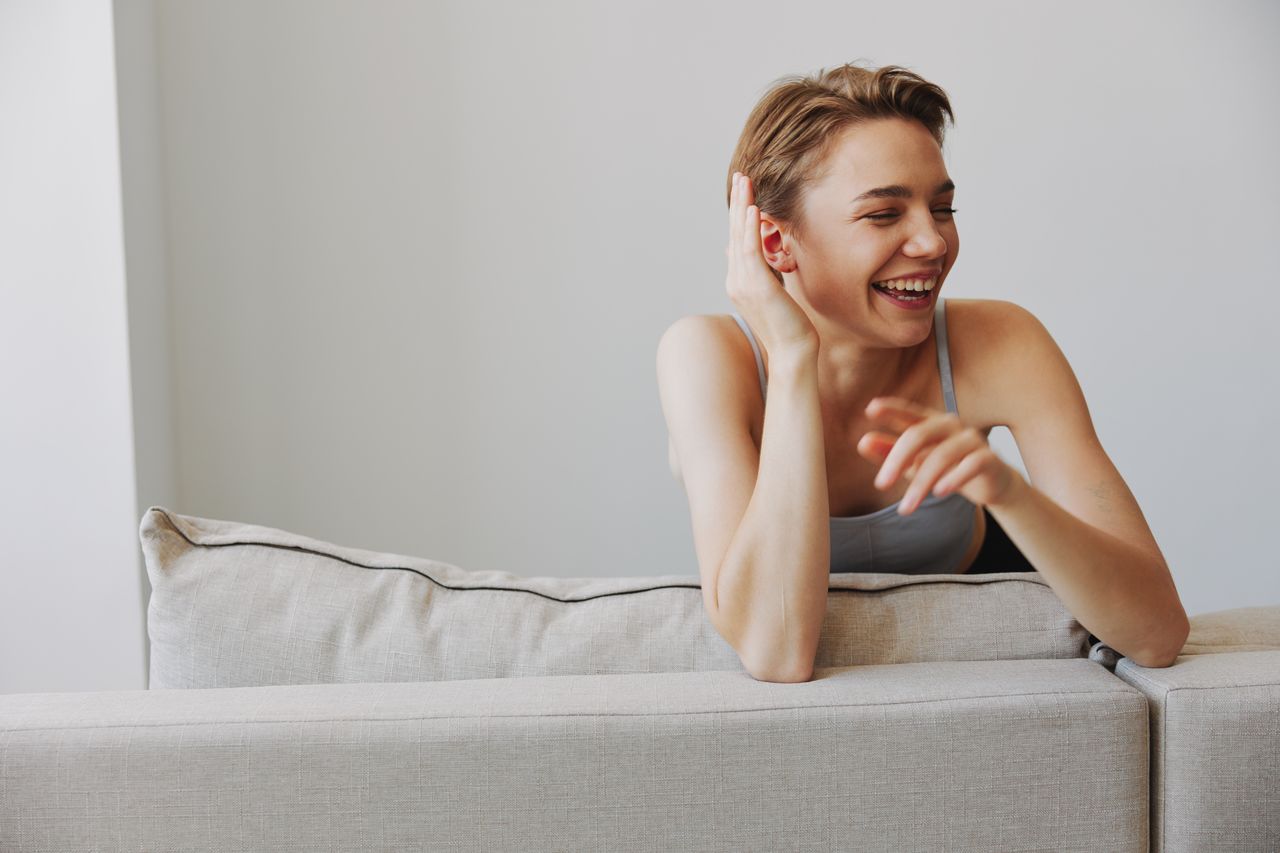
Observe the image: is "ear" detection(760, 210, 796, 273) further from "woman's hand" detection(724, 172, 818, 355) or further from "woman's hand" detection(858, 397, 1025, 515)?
"woman's hand" detection(858, 397, 1025, 515)

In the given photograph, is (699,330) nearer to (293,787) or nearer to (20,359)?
(293,787)

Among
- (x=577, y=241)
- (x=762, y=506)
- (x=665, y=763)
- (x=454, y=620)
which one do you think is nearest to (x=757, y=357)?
(x=762, y=506)

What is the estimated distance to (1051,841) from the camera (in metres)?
0.89

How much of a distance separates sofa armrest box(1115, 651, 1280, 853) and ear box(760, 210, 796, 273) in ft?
2.37

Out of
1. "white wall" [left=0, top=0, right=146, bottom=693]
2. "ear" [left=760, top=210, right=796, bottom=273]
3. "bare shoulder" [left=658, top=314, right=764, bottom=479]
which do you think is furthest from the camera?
"white wall" [left=0, top=0, right=146, bottom=693]

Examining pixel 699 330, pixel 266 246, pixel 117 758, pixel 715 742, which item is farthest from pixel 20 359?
pixel 715 742

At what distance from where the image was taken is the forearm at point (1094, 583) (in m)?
1.01

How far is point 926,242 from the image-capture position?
1.35 metres

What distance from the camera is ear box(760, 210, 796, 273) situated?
4.79ft

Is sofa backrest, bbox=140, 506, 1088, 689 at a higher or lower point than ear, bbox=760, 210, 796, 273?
lower

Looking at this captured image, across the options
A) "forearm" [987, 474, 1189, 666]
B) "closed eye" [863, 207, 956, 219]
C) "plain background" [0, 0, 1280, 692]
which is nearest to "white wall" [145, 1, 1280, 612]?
"plain background" [0, 0, 1280, 692]

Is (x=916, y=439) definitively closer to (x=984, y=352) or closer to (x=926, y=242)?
(x=926, y=242)

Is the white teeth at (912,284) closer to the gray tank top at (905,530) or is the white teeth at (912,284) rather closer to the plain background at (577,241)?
the gray tank top at (905,530)

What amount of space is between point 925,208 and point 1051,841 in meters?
0.76
